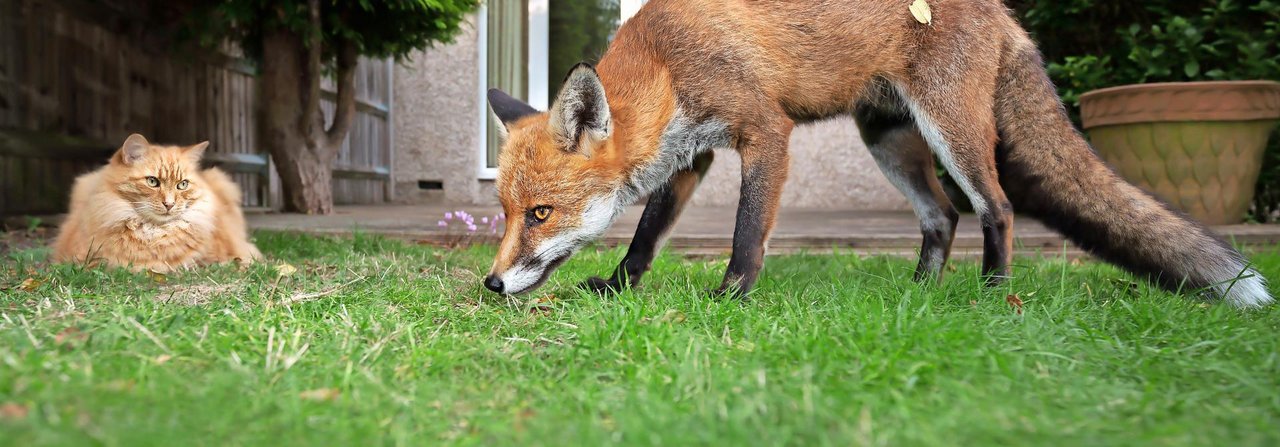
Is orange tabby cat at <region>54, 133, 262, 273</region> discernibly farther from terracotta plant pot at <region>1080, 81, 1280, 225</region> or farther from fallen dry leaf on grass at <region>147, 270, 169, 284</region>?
terracotta plant pot at <region>1080, 81, 1280, 225</region>

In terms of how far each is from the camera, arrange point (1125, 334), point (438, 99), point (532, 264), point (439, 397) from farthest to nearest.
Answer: point (438, 99) < point (532, 264) < point (1125, 334) < point (439, 397)

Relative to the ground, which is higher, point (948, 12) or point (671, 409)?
point (948, 12)

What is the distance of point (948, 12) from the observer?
2979 mm

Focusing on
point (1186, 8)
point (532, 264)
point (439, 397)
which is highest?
point (1186, 8)

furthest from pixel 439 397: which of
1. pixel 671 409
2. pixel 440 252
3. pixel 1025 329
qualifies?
pixel 440 252

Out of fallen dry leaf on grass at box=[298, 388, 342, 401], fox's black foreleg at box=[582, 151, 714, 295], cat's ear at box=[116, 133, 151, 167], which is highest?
cat's ear at box=[116, 133, 151, 167]

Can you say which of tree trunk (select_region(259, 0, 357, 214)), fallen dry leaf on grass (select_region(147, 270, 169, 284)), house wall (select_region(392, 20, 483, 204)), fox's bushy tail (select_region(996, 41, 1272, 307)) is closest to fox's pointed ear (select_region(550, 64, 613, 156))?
fox's bushy tail (select_region(996, 41, 1272, 307))

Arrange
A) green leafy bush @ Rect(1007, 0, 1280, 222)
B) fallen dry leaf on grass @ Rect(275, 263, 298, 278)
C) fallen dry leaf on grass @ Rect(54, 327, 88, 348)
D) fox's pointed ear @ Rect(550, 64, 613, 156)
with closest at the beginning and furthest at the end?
fallen dry leaf on grass @ Rect(54, 327, 88, 348)
fox's pointed ear @ Rect(550, 64, 613, 156)
fallen dry leaf on grass @ Rect(275, 263, 298, 278)
green leafy bush @ Rect(1007, 0, 1280, 222)

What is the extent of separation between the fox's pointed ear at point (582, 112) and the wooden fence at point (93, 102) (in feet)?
16.3

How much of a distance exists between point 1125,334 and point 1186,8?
4.73 m

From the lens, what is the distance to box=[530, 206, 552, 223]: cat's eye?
8.35 feet

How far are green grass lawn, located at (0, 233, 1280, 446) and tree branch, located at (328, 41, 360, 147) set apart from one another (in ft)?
14.0

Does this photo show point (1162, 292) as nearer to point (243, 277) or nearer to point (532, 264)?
point (532, 264)

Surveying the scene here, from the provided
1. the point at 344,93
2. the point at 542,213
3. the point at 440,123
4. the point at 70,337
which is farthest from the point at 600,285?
the point at 440,123
